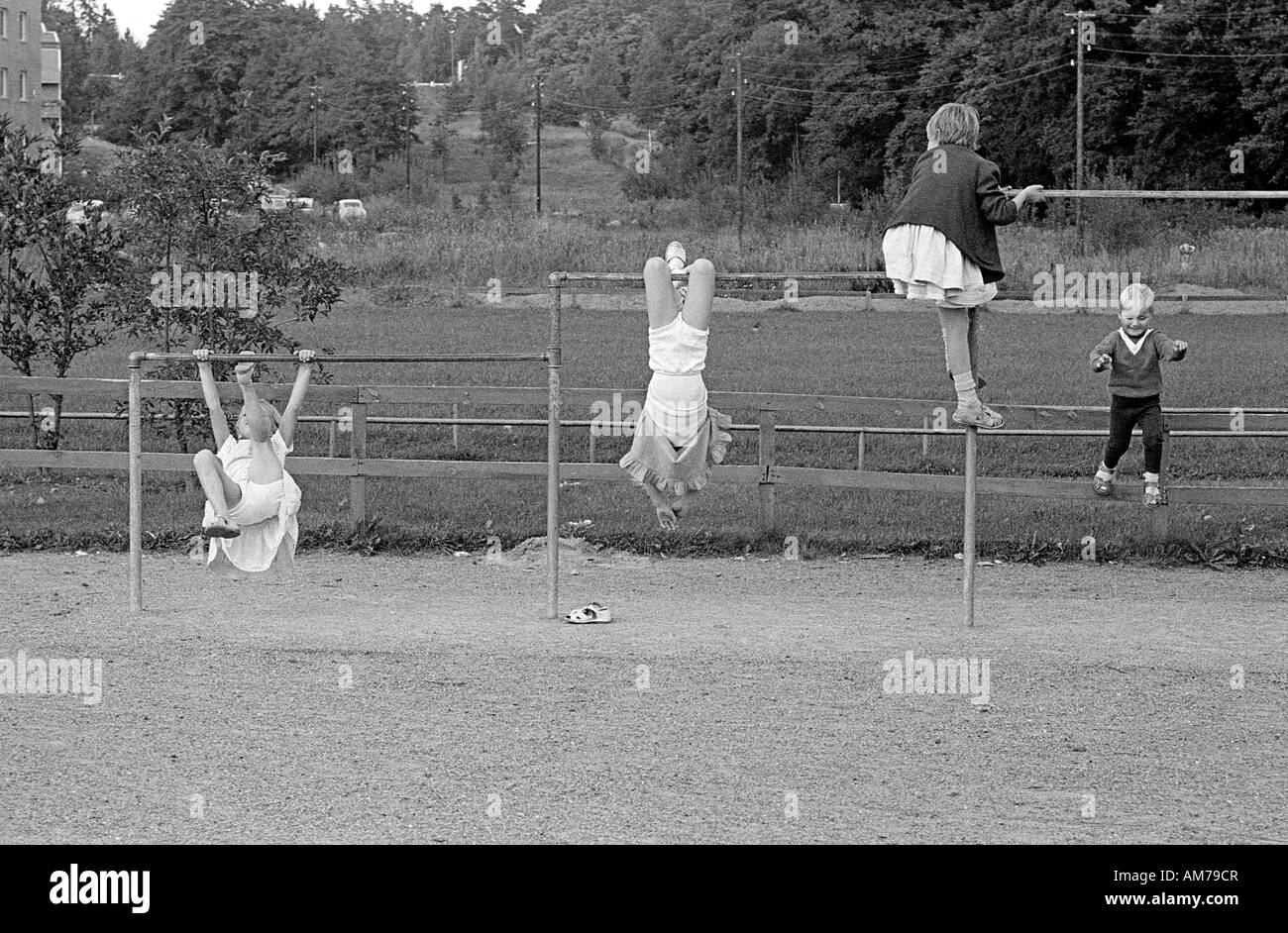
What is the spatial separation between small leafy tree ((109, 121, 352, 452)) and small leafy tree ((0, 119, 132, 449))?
38cm

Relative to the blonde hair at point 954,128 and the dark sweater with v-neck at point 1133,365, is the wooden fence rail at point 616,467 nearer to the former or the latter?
the dark sweater with v-neck at point 1133,365

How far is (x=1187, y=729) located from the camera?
27.5 ft

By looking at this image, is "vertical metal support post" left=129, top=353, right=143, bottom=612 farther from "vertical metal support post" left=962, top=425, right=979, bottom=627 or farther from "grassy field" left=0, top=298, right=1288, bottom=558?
"vertical metal support post" left=962, top=425, right=979, bottom=627

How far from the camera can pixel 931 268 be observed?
31.2 ft

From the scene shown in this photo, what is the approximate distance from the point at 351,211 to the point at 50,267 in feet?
128

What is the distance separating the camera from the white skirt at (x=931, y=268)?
951cm

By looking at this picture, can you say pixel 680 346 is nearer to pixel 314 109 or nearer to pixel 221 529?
pixel 221 529

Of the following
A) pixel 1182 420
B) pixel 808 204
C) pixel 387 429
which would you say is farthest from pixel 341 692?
pixel 808 204

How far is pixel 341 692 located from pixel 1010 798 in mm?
3585

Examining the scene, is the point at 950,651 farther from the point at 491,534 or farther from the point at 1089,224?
the point at 1089,224

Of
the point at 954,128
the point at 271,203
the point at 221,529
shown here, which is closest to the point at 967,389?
the point at 954,128

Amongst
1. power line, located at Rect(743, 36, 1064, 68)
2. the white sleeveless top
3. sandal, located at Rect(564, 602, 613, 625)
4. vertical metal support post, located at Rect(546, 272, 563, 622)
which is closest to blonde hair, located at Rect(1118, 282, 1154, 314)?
vertical metal support post, located at Rect(546, 272, 563, 622)

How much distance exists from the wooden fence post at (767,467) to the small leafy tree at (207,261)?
4255 mm

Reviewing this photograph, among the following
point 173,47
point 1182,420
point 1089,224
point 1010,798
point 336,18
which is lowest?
point 1010,798
